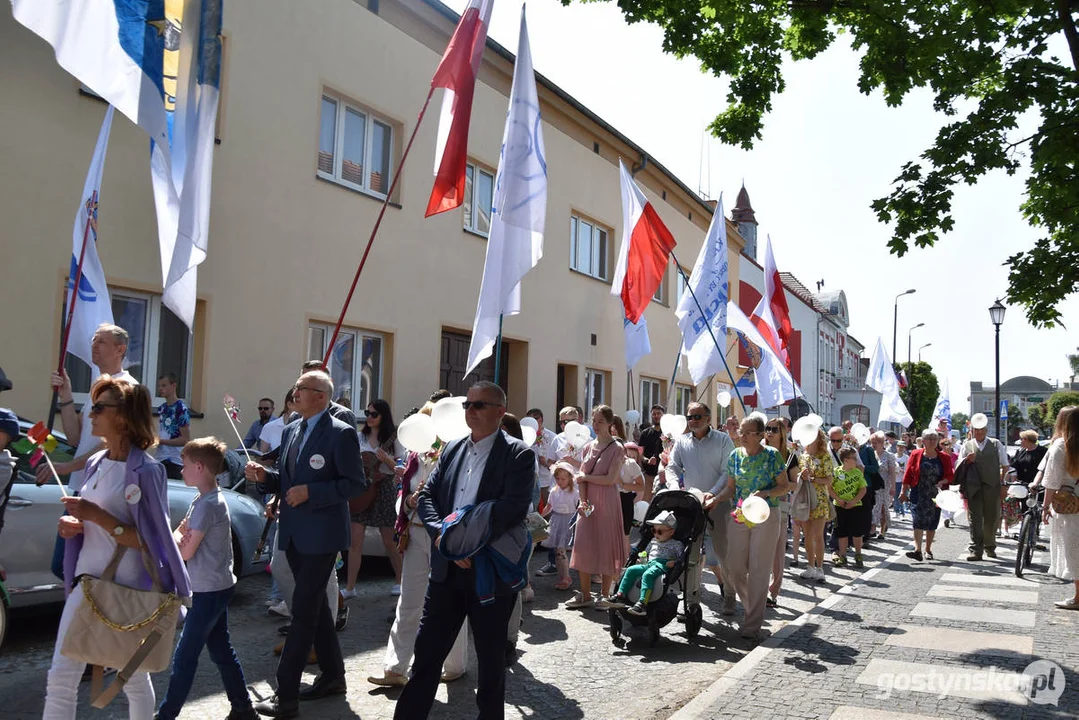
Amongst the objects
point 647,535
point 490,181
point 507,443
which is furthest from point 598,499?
point 490,181

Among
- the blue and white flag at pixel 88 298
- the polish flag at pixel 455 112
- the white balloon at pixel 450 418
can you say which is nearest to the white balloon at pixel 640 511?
the white balloon at pixel 450 418

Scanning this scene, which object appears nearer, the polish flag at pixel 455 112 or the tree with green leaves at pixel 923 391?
the polish flag at pixel 455 112

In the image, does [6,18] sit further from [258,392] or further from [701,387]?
[701,387]

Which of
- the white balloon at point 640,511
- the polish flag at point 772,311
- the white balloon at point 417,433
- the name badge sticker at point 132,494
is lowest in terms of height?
the white balloon at point 640,511

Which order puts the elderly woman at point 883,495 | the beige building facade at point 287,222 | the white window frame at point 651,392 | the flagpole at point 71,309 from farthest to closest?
the white window frame at point 651,392, the elderly woman at point 883,495, the beige building facade at point 287,222, the flagpole at point 71,309

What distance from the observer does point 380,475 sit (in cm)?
731

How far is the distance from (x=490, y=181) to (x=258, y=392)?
21.1 ft

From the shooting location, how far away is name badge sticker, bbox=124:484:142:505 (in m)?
3.76

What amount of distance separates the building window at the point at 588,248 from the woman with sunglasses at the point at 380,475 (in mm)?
11430

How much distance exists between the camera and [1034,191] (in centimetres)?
966

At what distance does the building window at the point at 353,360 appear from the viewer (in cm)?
1202

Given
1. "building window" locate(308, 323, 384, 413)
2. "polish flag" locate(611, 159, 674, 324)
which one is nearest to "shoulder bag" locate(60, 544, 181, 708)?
"building window" locate(308, 323, 384, 413)

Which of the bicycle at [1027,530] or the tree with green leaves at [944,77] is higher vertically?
the tree with green leaves at [944,77]

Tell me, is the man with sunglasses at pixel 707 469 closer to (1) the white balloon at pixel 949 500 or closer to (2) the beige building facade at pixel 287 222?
(2) the beige building facade at pixel 287 222
